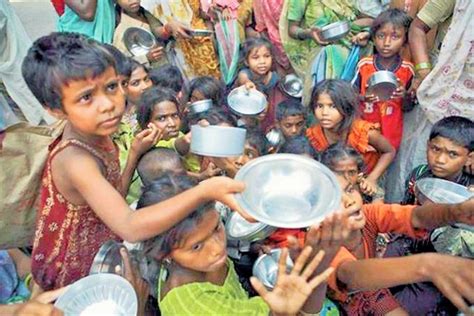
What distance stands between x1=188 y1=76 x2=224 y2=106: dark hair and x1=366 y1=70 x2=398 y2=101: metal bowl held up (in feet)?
2.87

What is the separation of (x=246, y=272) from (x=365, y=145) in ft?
3.70

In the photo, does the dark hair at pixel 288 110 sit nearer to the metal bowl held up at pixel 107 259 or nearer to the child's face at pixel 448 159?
the child's face at pixel 448 159

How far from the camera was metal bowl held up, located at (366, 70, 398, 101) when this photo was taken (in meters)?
2.59

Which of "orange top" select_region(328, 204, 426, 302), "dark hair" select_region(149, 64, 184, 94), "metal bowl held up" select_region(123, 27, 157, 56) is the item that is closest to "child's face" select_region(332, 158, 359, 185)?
"orange top" select_region(328, 204, 426, 302)

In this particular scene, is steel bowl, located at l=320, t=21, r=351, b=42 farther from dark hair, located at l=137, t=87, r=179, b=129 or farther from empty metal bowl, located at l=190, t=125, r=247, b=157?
empty metal bowl, located at l=190, t=125, r=247, b=157

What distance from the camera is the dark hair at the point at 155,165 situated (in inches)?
77.4

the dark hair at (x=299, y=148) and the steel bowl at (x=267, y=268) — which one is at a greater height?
the steel bowl at (x=267, y=268)

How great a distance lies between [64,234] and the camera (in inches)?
56.6

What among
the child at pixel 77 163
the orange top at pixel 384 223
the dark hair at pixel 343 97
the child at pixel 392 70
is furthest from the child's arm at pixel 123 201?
the child at pixel 392 70

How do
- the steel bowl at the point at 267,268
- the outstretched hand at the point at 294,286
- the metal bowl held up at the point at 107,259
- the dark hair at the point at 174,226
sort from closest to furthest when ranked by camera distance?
the outstretched hand at the point at 294,286 → the dark hair at the point at 174,226 → the metal bowl held up at the point at 107,259 → the steel bowl at the point at 267,268

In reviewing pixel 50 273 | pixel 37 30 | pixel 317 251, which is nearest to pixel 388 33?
pixel 317 251

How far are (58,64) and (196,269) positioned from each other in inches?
26.5

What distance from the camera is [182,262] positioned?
4.45ft

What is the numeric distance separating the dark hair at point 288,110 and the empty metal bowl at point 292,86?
10.9 inches
